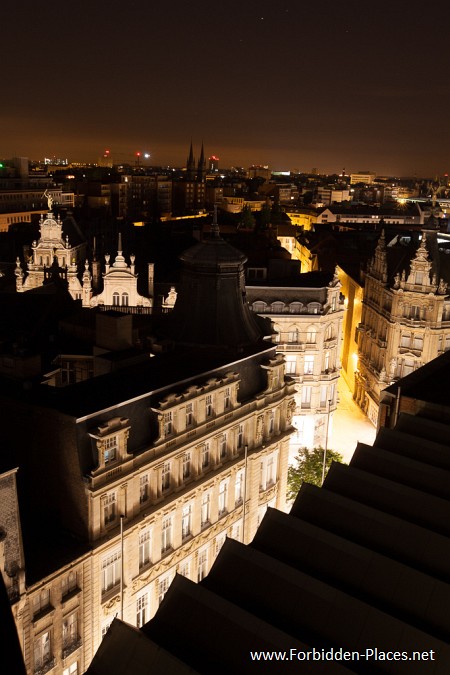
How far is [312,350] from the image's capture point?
7869 centimetres

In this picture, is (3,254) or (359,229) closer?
(3,254)

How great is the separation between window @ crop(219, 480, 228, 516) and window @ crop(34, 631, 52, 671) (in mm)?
16051

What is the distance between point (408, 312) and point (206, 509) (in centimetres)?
4544

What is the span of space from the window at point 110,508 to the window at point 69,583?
3460mm

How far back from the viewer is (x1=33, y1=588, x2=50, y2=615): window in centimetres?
3469

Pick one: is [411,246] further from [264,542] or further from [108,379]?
[264,542]

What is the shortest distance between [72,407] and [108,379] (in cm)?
503

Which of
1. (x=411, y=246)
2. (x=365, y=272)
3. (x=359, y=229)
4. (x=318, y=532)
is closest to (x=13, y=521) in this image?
(x=318, y=532)

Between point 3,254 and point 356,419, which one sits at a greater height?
point 3,254

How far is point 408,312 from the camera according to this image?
274ft

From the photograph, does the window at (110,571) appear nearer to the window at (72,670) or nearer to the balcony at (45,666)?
the window at (72,670)

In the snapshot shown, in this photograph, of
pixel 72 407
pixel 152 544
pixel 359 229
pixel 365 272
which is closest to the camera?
pixel 72 407

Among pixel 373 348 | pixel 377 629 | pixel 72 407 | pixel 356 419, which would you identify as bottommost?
pixel 356 419

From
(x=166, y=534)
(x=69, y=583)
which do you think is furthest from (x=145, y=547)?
(x=69, y=583)
